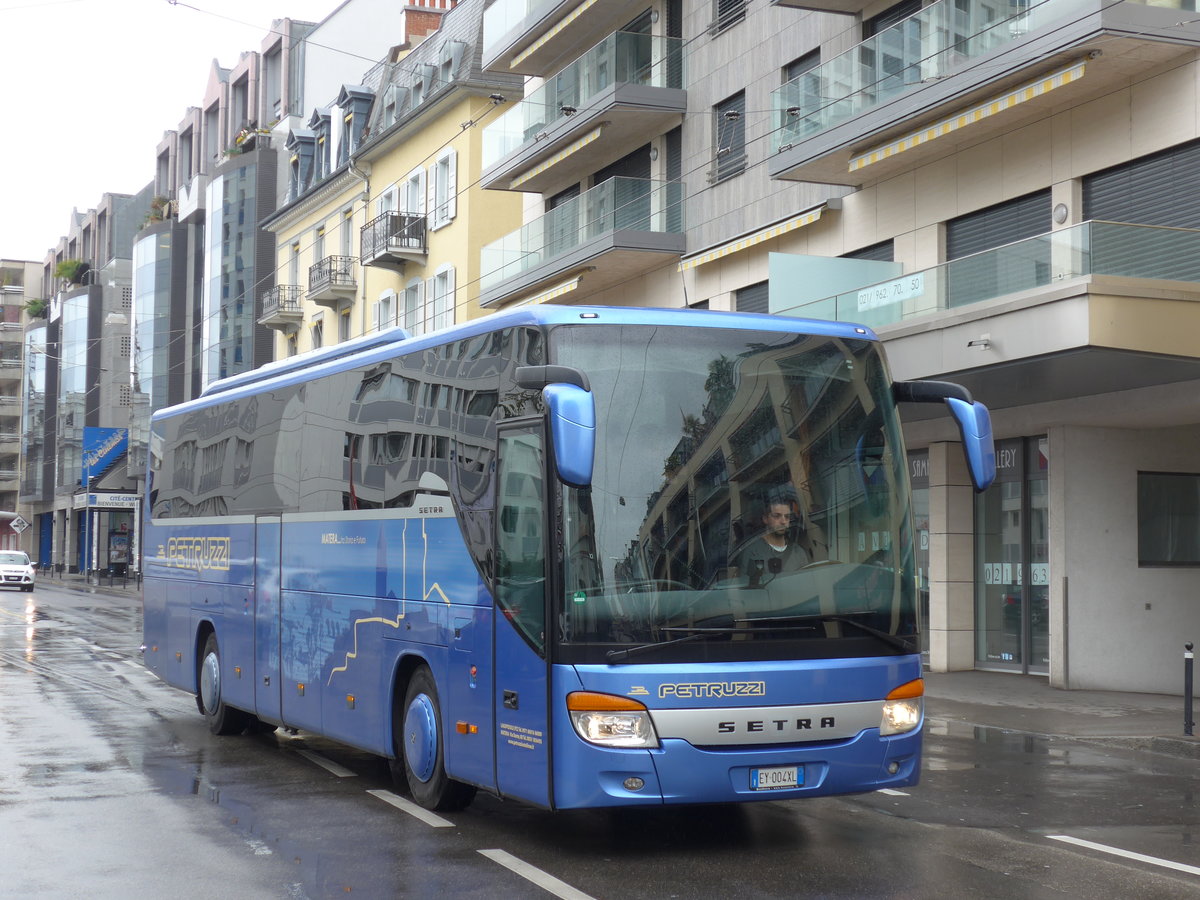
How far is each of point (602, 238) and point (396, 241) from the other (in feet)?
46.7

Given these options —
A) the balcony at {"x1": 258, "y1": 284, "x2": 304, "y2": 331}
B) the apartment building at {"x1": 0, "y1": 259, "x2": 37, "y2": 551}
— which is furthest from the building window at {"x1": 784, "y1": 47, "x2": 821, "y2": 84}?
the apartment building at {"x1": 0, "y1": 259, "x2": 37, "y2": 551}

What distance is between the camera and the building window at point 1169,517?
20281mm

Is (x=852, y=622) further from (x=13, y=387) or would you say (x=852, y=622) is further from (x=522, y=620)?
(x=13, y=387)

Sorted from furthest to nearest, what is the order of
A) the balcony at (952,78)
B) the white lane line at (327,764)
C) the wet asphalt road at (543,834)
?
the balcony at (952,78)
the white lane line at (327,764)
the wet asphalt road at (543,834)

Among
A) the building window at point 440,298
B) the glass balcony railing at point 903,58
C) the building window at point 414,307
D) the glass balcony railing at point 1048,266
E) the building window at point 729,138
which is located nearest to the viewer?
the glass balcony railing at point 1048,266

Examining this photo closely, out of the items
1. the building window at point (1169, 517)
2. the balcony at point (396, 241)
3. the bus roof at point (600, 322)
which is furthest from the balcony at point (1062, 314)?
the balcony at point (396, 241)

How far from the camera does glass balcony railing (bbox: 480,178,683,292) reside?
92.3 ft

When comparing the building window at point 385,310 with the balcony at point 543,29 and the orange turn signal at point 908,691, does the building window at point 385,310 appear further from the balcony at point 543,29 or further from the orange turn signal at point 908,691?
the orange turn signal at point 908,691

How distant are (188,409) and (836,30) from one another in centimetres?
1249

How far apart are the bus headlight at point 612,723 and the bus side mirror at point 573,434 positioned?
1.28 meters

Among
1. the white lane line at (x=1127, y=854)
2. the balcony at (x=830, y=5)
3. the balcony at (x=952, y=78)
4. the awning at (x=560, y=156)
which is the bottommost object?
the white lane line at (x=1127, y=854)

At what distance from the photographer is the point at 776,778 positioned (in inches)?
328

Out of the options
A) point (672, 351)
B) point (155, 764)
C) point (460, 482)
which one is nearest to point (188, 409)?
point (155, 764)

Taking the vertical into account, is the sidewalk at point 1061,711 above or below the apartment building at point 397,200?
below
